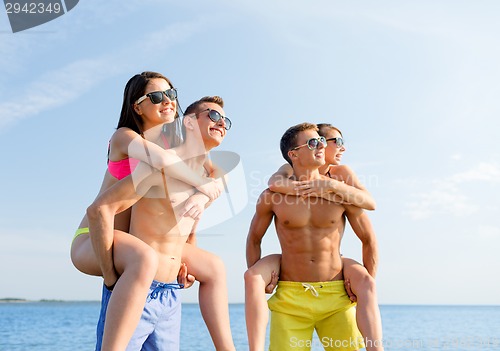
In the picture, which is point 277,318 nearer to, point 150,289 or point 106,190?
point 150,289

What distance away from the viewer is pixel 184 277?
3.97 meters

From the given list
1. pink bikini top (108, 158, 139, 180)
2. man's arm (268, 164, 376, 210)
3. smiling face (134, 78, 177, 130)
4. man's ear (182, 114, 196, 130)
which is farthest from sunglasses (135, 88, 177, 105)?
man's arm (268, 164, 376, 210)

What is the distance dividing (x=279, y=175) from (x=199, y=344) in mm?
23990

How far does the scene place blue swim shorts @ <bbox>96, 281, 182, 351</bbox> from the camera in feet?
12.2

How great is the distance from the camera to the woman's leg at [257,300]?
4.90 meters

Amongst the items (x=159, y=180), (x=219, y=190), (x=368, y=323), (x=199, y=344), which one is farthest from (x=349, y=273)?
(x=199, y=344)

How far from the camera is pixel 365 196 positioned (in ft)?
17.1

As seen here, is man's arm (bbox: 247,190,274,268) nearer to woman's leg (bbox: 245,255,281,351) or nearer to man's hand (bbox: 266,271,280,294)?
woman's leg (bbox: 245,255,281,351)

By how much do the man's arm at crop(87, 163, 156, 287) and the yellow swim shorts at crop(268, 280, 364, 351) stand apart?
2.04 metres

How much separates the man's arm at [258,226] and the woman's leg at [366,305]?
81 centimetres

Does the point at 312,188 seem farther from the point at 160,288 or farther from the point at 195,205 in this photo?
the point at 160,288

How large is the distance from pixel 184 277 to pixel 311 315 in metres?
1.69

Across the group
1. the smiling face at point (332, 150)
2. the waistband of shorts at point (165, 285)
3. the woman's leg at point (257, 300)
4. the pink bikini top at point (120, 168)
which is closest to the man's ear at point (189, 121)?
the pink bikini top at point (120, 168)

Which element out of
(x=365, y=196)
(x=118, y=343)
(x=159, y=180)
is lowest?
(x=118, y=343)
